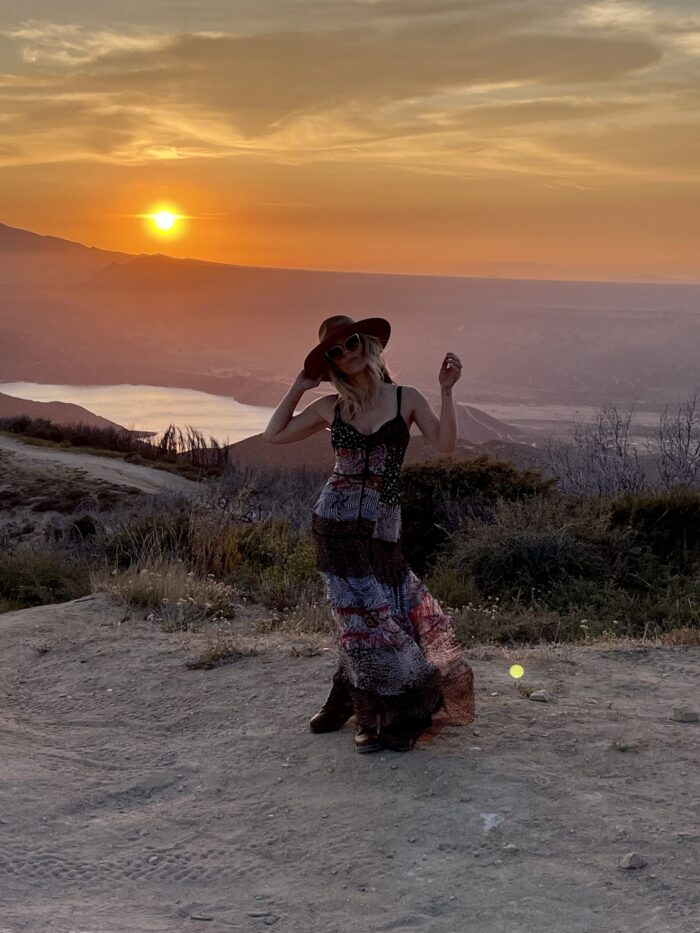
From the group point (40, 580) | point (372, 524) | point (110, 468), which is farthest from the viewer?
point (110, 468)

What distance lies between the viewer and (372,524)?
519 centimetres

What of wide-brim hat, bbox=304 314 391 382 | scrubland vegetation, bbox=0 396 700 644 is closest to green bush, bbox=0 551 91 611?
scrubland vegetation, bbox=0 396 700 644

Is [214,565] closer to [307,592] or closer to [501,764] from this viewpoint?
[307,592]

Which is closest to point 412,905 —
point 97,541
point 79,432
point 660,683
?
point 660,683

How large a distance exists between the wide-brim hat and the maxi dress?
9.1 inches

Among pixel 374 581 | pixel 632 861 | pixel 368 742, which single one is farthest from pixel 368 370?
pixel 632 861

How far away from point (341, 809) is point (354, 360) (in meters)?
2.05

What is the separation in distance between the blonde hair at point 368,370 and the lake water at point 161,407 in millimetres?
19816

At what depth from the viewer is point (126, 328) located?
102375 mm

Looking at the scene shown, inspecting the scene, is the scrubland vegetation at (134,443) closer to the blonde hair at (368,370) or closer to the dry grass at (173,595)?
the dry grass at (173,595)

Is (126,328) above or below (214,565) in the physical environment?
above

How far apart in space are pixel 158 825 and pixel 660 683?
327 cm

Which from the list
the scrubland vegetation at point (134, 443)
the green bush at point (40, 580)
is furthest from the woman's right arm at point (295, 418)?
the scrubland vegetation at point (134, 443)

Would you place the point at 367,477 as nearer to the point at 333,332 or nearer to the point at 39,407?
the point at 333,332
